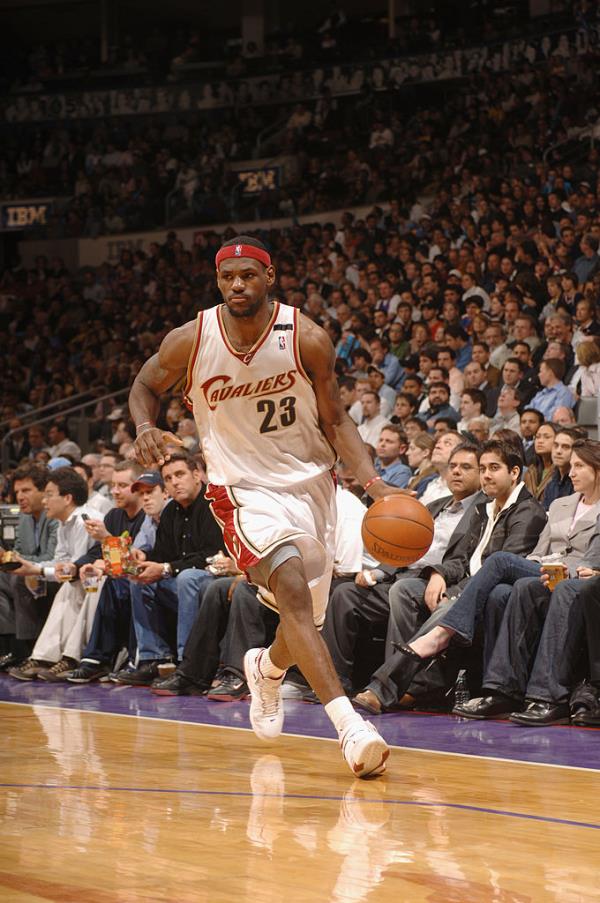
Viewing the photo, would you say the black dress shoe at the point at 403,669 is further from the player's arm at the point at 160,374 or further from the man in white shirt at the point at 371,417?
the man in white shirt at the point at 371,417

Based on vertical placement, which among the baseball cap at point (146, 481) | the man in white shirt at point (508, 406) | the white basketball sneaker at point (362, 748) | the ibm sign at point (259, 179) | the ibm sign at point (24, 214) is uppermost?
the ibm sign at point (259, 179)

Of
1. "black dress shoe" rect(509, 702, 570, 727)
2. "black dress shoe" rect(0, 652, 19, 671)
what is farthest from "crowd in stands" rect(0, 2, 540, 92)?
"black dress shoe" rect(509, 702, 570, 727)

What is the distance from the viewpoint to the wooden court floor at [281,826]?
2.97 meters

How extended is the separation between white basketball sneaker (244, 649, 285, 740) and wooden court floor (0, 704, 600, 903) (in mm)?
103

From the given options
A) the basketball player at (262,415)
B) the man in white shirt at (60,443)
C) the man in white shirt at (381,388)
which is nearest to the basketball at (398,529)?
the basketball player at (262,415)

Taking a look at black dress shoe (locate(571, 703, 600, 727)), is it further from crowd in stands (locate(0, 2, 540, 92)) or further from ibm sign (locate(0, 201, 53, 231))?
ibm sign (locate(0, 201, 53, 231))

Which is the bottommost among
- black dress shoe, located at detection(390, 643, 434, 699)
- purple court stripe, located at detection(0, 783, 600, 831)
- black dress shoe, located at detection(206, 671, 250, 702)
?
black dress shoe, located at detection(206, 671, 250, 702)

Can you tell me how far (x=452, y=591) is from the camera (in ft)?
21.4

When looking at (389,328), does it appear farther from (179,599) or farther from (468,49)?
(468,49)

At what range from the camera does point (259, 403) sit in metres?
4.89

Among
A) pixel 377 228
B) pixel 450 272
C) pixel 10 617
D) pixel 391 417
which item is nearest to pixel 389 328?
pixel 450 272

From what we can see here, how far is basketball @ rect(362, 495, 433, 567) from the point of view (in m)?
4.66

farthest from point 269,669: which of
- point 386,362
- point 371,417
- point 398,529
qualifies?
point 386,362

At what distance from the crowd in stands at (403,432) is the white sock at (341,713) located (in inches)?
65.8
